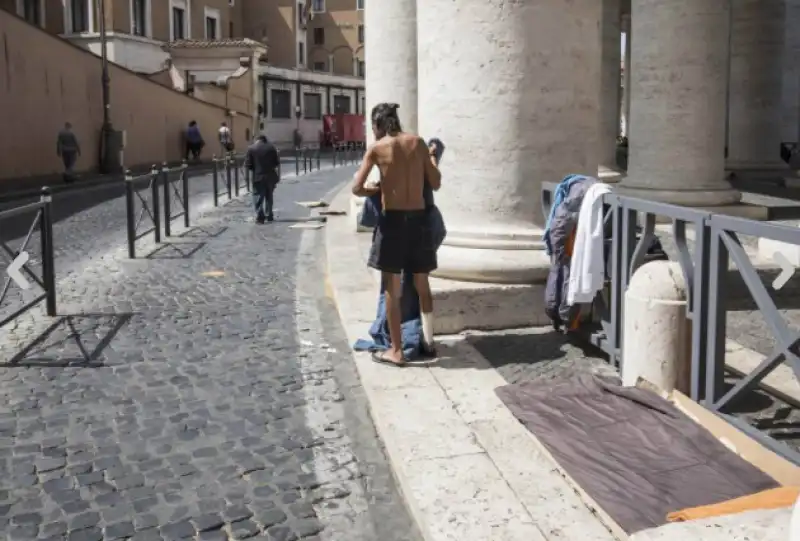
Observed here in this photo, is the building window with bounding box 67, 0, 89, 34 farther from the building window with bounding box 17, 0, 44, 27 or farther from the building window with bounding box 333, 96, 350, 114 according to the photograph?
the building window with bounding box 333, 96, 350, 114

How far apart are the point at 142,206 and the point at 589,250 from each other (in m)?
7.84

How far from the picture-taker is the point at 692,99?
10508mm

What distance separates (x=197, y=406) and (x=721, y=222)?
2859 mm

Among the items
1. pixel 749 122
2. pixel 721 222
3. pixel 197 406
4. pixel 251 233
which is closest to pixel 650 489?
pixel 721 222

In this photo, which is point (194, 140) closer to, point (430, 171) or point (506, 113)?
point (506, 113)

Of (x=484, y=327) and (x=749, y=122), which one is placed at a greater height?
(x=749, y=122)

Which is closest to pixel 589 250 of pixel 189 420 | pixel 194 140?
pixel 189 420

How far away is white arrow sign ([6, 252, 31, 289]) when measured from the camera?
6.95 metres

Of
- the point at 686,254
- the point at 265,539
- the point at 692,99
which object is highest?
the point at 692,99

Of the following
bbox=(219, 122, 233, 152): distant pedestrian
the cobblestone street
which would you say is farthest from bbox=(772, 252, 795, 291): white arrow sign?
bbox=(219, 122, 233, 152): distant pedestrian

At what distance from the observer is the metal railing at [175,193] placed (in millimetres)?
12883

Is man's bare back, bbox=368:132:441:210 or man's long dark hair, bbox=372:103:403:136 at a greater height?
man's long dark hair, bbox=372:103:403:136

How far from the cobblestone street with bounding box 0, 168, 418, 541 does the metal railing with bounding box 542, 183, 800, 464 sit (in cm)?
151

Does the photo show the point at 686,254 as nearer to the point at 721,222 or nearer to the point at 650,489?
the point at 721,222
